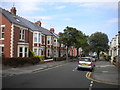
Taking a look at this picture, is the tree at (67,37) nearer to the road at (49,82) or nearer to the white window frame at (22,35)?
the white window frame at (22,35)

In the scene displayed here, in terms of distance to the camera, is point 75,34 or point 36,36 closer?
point 36,36

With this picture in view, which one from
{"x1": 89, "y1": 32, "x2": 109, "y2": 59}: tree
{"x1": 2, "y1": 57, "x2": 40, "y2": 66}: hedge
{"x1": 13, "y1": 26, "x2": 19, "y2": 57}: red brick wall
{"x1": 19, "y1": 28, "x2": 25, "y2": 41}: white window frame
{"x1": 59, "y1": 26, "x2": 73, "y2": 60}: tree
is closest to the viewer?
{"x1": 2, "y1": 57, "x2": 40, "y2": 66}: hedge

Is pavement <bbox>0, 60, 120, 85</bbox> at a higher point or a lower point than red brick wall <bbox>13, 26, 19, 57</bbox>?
lower

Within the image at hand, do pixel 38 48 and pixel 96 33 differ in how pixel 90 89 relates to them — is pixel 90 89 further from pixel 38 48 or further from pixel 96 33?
pixel 96 33

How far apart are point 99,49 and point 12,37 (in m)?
36.8

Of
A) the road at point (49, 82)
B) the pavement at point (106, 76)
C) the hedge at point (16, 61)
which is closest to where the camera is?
the road at point (49, 82)

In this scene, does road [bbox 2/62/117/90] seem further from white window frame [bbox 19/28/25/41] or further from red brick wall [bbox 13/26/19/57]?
white window frame [bbox 19/28/25/41]

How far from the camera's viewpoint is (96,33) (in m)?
54.1

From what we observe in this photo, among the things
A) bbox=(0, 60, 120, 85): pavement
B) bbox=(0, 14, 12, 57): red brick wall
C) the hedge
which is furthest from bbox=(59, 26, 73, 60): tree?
bbox=(0, 60, 120, 85): pavement

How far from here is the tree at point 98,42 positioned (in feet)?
169

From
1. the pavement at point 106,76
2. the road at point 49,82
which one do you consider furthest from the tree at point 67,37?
the road at point 49,82

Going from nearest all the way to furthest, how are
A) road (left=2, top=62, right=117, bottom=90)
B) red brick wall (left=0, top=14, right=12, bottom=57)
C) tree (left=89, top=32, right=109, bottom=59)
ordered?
road (left=2, top=62, right=117, bottom=90), red brick wall (left=0, top=14, right=12, bottom=57), tree (left=89, top=32, right=109, bottom=59)

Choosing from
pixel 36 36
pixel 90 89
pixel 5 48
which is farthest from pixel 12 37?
pixel 90 89

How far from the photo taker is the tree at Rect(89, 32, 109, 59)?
5153cm
